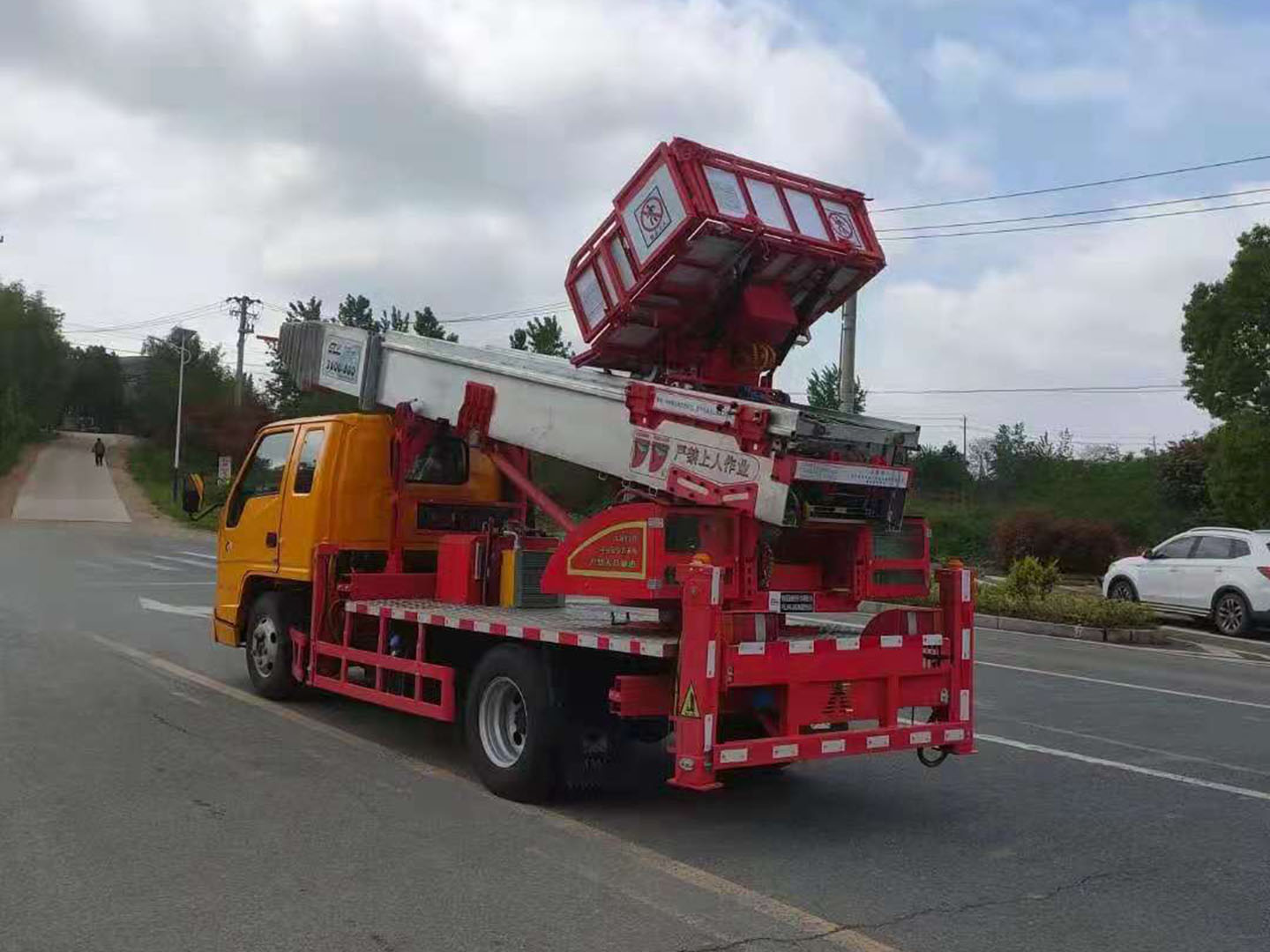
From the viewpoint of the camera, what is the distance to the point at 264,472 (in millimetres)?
9602

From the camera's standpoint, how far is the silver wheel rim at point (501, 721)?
6.54 m

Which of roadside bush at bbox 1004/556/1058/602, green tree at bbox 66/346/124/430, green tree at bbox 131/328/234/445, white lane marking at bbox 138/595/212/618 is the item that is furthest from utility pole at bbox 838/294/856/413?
green tree at bbox 66/346/124/430

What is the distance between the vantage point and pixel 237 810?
19.9ft

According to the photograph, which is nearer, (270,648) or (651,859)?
(651,859)

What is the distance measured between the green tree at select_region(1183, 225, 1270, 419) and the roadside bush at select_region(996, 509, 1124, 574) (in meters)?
6.60

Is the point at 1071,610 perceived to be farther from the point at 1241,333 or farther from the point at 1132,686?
the point at 1241,333

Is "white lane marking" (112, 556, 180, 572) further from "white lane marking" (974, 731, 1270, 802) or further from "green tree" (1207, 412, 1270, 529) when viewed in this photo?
"green tree" (1207, 412, 1270, 529)

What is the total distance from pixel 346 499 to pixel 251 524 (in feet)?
4.69

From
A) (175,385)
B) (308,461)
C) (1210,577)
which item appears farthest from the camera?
(175,385)

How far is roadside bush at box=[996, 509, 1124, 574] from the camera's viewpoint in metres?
28.8

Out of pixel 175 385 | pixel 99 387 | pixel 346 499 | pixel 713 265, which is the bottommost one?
pixel 346 499

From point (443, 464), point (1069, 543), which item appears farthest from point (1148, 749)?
point (1069, 543)

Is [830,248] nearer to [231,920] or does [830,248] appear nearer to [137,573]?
[231,920]

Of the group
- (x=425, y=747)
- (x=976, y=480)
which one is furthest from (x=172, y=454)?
(x=425, y=747)
